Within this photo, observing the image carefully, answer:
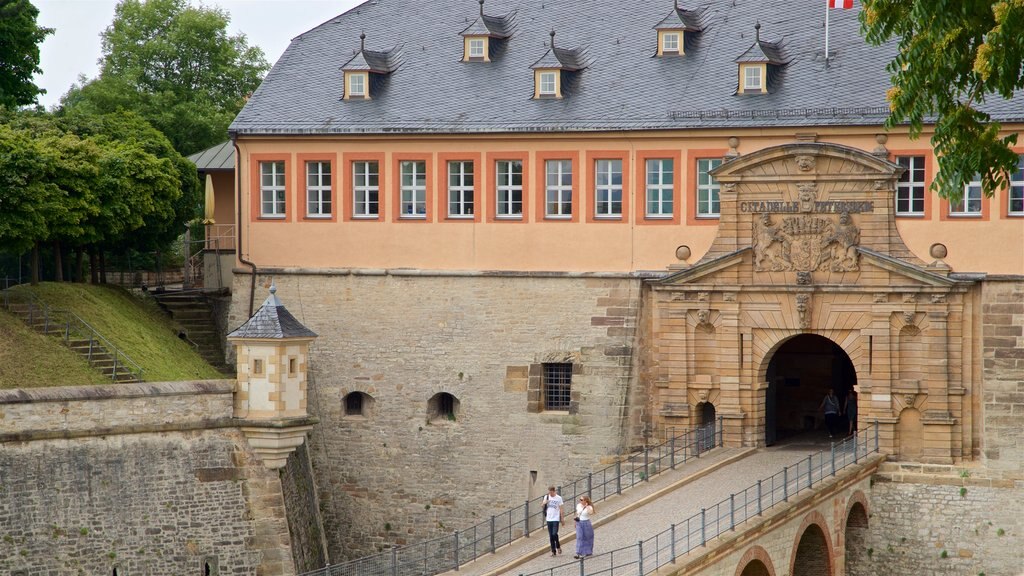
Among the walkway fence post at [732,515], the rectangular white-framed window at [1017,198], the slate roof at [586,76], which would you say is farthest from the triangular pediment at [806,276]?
the walkway fence post at [732,515]

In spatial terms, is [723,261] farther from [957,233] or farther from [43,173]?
[43,173]

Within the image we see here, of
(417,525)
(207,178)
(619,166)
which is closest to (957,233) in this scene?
(619,166)

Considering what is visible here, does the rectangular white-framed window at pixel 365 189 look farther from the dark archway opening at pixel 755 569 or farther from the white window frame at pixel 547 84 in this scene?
the dark archway opening at pixel 755 569

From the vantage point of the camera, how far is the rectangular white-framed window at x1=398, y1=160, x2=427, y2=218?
4109cm

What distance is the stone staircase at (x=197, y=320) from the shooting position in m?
43.2

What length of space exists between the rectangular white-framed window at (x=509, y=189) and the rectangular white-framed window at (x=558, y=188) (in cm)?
63

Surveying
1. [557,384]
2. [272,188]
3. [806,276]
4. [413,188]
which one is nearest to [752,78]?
[806,276]

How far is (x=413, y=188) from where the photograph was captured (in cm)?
4119

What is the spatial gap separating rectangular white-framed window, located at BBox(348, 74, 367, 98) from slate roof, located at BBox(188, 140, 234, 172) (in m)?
7.29

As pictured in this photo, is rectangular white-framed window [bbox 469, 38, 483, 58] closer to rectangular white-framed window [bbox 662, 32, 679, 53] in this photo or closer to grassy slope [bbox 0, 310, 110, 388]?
rectangular white-framed window [bbox 662, 32, 679, 53]

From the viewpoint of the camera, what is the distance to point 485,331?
40500mm

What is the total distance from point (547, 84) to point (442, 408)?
24.1 feet

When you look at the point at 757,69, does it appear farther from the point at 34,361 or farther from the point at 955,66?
the point at 955,66

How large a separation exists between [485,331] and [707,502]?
829 cm
